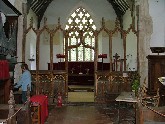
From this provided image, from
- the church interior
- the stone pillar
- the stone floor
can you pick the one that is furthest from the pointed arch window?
the stone floor

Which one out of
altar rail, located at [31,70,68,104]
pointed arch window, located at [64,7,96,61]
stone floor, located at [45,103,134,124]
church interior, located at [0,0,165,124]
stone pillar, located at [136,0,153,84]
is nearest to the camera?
church interior, located at [0,0,165,124]

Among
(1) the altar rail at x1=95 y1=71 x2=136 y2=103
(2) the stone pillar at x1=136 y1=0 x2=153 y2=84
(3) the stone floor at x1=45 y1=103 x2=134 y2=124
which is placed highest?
(2) the stone pillar at x1=136 y1=0 x2=153 y2=84

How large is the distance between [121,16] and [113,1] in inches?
38.0

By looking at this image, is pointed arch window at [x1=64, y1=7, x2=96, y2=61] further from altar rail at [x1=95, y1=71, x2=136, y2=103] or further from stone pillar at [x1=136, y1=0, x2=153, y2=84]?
altar rail at [x1=95, y1=71, x2=136, y2=103]

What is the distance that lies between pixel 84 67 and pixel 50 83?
19.9 ft

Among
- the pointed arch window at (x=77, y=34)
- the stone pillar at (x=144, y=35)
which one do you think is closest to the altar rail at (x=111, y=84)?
the stone pillar at (x=144, y=35)

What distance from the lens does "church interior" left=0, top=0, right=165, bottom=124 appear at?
23.8 ft

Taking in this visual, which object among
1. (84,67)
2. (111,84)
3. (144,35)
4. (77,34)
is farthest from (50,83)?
(77,34)

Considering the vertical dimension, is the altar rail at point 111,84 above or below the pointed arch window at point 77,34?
below

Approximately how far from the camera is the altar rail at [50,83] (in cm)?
1094

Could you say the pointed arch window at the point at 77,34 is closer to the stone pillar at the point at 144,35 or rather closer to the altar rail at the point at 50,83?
the stone pillar at the point at 144,35

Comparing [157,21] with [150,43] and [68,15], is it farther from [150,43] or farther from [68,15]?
[68,15]

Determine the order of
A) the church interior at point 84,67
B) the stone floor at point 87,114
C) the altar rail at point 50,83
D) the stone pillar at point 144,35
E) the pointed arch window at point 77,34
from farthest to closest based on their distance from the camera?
1. the pointed arch window at point 77,34
2. the stone pillar at point 144,35
3. the altar rail at point 50,83
4. the stone floor at point 87,114
5. the church interior at point 84,67

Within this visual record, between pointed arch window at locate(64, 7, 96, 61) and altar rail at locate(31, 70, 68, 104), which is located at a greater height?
pointed arch window at locate(64, 7, 96, 61)
